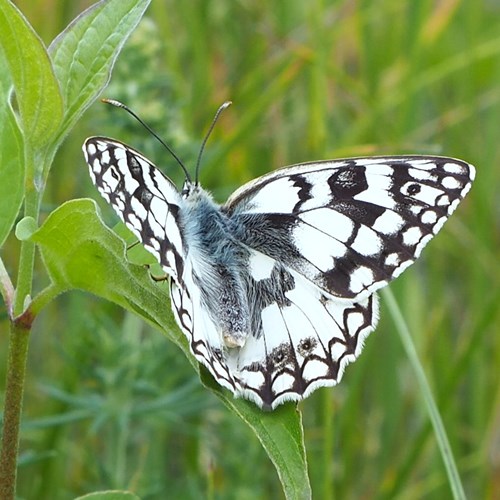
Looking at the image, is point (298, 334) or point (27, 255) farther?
point (298, 334)

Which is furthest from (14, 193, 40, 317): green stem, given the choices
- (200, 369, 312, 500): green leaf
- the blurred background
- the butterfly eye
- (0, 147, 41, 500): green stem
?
the blurred background

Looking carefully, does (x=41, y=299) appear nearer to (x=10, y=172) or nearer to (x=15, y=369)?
(x=15, y=369)

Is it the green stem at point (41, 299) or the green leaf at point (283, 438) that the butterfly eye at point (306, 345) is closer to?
the green leaf at point (283, 438)

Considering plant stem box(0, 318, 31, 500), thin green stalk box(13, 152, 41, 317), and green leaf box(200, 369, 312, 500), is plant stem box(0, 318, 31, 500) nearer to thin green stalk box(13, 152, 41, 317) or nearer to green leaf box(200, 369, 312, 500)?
thin green stalk box(13, 152, 41, 317)

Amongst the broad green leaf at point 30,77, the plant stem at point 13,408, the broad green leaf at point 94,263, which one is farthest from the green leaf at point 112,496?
the broad green leaf at point 30,77

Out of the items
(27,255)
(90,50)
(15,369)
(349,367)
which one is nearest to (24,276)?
(27,255)

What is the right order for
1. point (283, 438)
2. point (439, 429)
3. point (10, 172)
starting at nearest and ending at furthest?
point (283, 438) < point (10, 172) < point (439, 429)

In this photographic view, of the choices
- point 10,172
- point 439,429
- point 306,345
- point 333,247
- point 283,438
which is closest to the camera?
point 283,438

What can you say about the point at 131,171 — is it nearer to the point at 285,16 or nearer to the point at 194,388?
the point at 194,388
